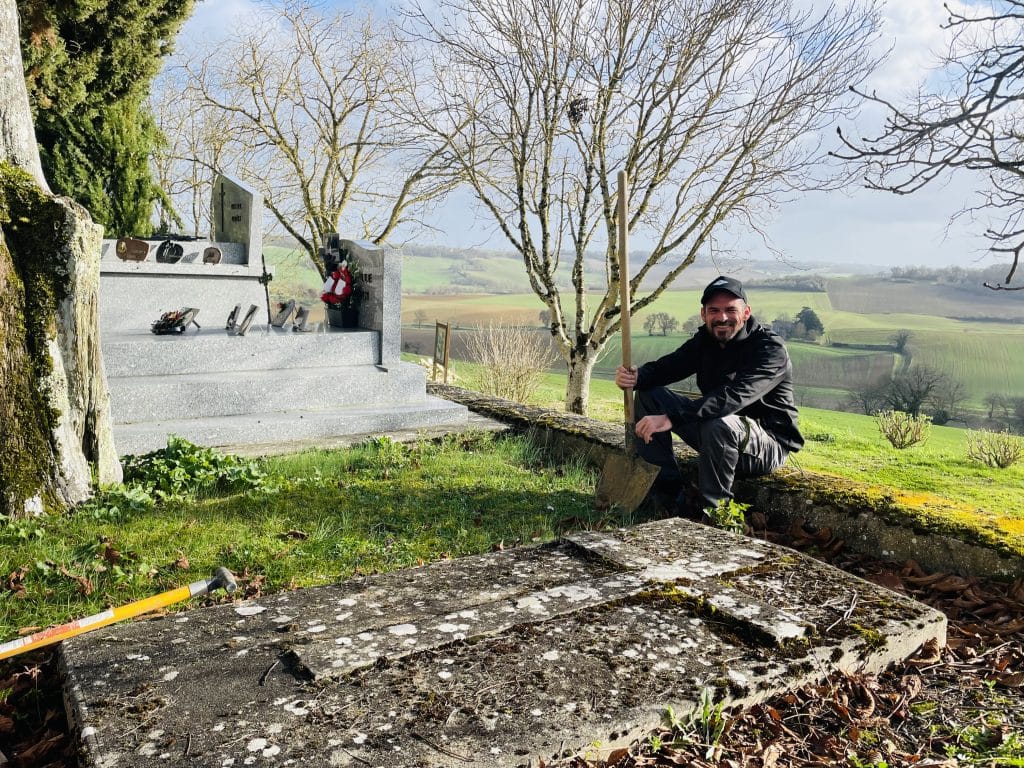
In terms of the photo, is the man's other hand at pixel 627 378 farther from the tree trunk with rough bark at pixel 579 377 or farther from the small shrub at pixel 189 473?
the tree trunk with rough bark at pixel 579 377

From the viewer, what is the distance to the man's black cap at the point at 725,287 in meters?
4.76

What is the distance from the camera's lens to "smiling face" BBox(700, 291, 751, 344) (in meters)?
4.79

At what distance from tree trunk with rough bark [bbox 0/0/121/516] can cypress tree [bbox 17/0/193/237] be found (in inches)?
339

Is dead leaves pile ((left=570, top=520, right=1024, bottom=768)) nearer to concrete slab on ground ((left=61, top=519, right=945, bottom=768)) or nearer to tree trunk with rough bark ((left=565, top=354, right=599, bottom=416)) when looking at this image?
concrete slab on ground ((left=61, top=519, right=945, bottom=768))

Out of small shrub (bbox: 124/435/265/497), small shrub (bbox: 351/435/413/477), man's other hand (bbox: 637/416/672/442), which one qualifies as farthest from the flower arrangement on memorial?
man's other hand (bbox: 637/416/672/442)

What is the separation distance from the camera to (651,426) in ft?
15.5

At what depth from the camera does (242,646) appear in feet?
8.50

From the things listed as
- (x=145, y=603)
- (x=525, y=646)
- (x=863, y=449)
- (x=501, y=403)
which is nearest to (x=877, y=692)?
(x=525, y=646)

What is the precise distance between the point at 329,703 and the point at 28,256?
407 centimetres

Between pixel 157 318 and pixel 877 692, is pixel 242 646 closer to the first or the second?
pixel 877 692

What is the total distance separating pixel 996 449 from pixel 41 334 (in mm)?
11210

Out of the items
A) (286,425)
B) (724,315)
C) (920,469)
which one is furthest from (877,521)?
(920,469)

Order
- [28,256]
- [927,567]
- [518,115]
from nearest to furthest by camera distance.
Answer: [927,567], [28,256], [518,115]

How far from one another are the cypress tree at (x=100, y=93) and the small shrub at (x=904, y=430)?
46.2ft
